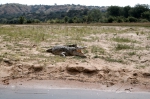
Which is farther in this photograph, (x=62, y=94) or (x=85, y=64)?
(x=85, y=64)

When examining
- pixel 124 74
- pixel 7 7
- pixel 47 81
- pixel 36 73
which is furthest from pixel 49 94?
pixel 7 7

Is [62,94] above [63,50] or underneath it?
underneath

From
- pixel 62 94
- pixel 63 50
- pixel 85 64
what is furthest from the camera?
pixel 63 50

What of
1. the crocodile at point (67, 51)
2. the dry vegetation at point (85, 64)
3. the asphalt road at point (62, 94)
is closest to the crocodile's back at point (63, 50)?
the crocodile at point (67, 51)

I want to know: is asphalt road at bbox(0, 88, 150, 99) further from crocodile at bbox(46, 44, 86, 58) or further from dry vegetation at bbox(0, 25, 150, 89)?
crocodile at bbox(46, 44, 86, 58)

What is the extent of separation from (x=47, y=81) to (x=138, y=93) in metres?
2.59

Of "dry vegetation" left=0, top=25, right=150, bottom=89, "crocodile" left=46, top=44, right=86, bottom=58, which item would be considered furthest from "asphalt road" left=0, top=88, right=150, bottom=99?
"crocodile" left=46, top=44, right=86, bottom=58

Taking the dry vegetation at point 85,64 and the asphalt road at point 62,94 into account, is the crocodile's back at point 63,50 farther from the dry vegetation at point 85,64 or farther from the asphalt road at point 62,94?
the asphalt road at point 62,94

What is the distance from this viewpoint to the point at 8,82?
7.67 m

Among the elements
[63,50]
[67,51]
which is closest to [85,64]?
[67,51]

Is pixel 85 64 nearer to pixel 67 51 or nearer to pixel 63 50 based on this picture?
pixel 67 51

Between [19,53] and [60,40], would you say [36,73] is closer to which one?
[19,53]

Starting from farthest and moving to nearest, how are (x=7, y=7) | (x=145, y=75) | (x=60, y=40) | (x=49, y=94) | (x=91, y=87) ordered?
(x=7, y=7)
(x=60, y=40)
(x=145, y=75)
(x=91, y=87)
(x=49, y=94)

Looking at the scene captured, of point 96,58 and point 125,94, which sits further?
point 96,58
